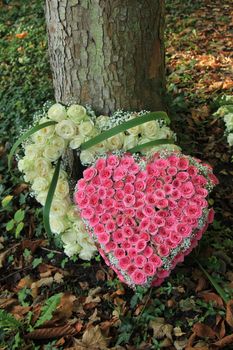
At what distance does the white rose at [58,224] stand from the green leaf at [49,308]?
0.35 meters

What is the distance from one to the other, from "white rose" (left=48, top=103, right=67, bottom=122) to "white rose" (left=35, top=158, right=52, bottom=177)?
0.79ft

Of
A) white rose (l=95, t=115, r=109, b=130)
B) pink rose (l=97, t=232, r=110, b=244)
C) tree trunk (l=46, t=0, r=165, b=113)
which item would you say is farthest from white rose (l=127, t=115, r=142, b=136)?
pink rose (l=97, t=232, r=110, b=244)

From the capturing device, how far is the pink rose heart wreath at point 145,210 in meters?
2.30

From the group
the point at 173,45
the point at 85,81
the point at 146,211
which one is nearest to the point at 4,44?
the point at 173,45

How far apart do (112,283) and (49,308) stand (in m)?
0.39

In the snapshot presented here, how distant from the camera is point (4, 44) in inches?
209

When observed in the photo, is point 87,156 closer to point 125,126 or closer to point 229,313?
point 125,126

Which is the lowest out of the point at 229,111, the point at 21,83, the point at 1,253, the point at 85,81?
the point at 1,253

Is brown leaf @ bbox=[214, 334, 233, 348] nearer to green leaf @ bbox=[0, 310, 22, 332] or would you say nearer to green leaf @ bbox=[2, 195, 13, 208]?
green leaf @ bbox=[0, 310, 22, 332]

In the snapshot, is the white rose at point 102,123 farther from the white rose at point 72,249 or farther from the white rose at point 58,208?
the white rose at point 72,249

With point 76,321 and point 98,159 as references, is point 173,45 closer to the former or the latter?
point 98,159

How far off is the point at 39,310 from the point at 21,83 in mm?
2540

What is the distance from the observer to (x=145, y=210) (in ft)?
7.63

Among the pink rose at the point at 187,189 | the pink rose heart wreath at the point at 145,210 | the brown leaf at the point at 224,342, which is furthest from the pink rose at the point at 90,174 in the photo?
the brown leaf at the point at 224,342
